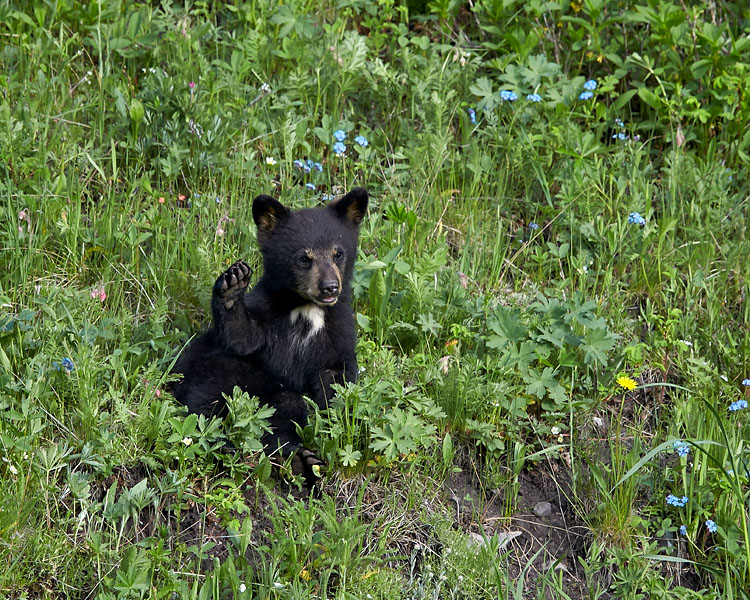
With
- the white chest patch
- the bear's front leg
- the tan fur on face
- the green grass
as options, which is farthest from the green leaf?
the bear's front leg

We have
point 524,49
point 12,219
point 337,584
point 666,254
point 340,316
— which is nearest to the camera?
point 337,584

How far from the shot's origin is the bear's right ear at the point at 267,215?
16.3 ft

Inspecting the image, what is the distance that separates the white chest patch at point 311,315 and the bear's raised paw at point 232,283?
359 mm

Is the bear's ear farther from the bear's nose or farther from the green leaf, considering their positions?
the green leaf

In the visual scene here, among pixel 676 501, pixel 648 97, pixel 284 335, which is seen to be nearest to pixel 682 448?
pixel 676 501

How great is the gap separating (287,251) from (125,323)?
0.93 m

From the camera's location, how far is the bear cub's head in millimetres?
4863

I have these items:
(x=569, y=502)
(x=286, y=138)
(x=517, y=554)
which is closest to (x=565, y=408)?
(x=569, y=502)

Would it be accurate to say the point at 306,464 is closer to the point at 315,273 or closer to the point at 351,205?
the point at 315,273

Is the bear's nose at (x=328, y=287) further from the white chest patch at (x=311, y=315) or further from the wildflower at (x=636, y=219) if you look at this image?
the wildflower at (x=636, y=219)

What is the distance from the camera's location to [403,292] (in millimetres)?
5605

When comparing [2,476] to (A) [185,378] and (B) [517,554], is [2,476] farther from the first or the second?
(B) [517,554]

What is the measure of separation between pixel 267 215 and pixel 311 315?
1.79 ft

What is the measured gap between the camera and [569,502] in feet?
16.0
